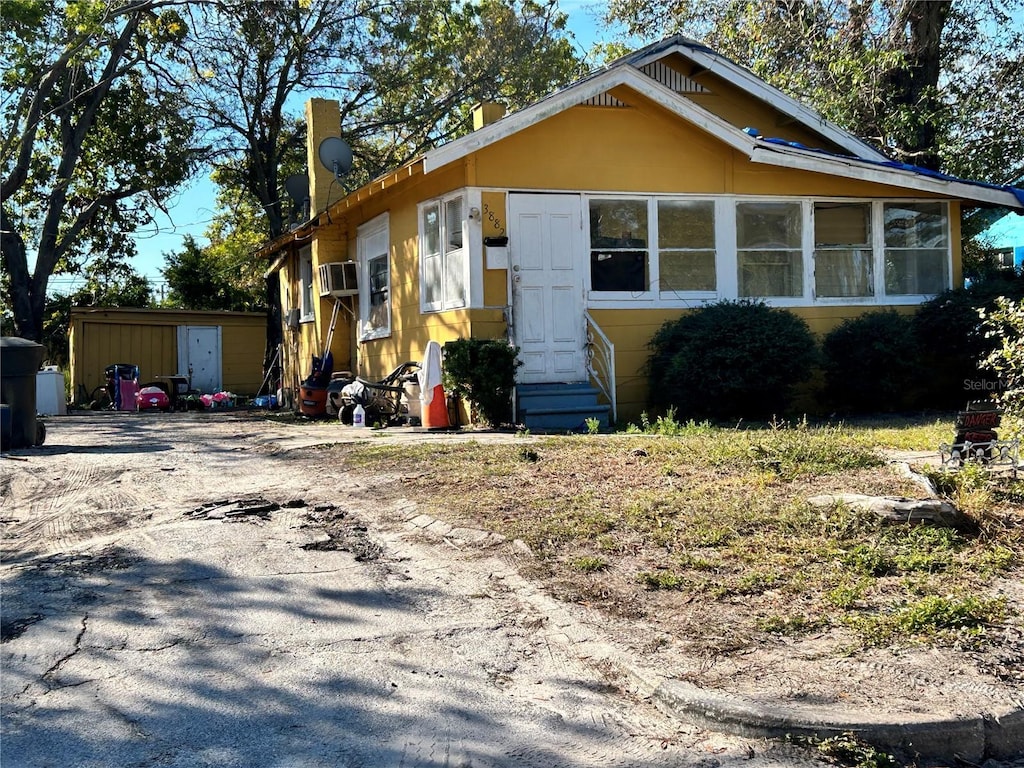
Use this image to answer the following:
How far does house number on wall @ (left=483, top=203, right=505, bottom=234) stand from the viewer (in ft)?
40.2

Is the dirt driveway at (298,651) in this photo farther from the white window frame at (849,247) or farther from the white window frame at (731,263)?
the white window frame at (849,247)

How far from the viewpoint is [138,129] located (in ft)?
75.2

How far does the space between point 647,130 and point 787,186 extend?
230 cm

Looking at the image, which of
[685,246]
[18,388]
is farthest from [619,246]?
[18,388]

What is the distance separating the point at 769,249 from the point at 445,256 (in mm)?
4778

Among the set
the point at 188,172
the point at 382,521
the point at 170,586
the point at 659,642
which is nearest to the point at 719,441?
the point at 382,521

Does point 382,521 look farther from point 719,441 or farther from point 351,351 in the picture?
point 351,351

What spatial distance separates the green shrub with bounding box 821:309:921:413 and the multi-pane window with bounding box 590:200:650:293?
9.13 feet

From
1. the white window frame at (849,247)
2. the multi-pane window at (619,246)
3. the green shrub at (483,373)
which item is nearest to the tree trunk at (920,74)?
the white window frame at (849,247)

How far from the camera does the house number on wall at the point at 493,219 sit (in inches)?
482

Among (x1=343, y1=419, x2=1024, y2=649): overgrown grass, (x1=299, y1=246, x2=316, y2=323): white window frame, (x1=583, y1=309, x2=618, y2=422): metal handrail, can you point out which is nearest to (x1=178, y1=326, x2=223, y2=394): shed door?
(x1=299, y1=246, x2=316, y2=323): white window frame

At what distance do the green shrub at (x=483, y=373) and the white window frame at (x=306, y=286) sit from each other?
7.14 metres

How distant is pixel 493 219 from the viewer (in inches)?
483

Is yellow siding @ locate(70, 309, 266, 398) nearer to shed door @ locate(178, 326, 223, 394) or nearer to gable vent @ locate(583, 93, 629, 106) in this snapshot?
shed door @ locate(178, 326, 223, 394)
